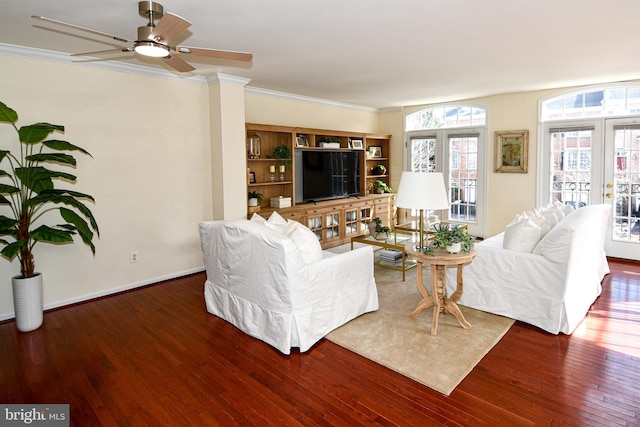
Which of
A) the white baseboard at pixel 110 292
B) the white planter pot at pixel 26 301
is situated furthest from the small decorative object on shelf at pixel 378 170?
the white planter pot at pixel 26 301

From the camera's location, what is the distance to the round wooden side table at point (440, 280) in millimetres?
3233

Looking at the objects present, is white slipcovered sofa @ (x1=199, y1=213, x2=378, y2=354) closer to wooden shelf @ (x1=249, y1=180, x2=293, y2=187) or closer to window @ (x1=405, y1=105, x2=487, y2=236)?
wooden shelf @ (x1=249, y1=180, x2=293, y2=187)

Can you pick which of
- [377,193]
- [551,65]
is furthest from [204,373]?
[377,193]

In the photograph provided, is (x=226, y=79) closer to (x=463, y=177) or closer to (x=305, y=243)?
(x=305, y=243)

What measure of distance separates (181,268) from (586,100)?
20.6 feet

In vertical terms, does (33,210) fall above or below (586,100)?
below

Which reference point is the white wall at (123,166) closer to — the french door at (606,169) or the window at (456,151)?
the window at (456,151)

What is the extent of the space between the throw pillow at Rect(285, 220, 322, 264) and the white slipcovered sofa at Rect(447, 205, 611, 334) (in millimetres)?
1486

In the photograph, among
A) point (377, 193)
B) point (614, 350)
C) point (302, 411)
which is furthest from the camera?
point (377, 193)

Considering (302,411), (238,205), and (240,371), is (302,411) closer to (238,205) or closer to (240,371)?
(240,371)

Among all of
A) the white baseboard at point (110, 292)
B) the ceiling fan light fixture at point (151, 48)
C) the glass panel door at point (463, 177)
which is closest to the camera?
the ceiling fan light fixture at point (151, 48)

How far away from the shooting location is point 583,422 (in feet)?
7.36

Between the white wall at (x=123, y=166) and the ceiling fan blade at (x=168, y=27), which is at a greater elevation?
the ceiling fan blade at (x=168, y=27)

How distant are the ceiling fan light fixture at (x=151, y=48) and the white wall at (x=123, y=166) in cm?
199
